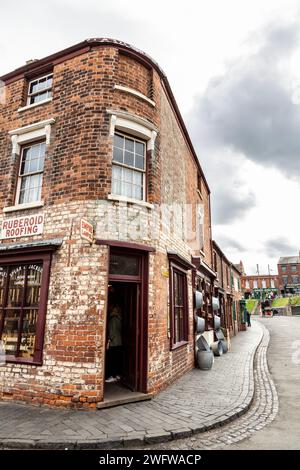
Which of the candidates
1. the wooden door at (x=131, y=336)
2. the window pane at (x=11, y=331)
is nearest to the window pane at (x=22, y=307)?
the window pane at (x=11, y=331)

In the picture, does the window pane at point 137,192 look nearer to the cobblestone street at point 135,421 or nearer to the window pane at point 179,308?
the window pane at point 179,308

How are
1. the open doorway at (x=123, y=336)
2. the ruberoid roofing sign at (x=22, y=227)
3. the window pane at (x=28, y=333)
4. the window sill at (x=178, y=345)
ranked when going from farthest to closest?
the window sill at (x=178, y=345), the ruberoid roofing sign at (x=22, y=227), the open doorway at (x=123, y=336), the window pane at (x=28, y=333)

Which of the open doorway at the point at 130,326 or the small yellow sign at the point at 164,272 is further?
the small yellow sign at the point at 164,272

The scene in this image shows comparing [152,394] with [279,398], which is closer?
[152,394]

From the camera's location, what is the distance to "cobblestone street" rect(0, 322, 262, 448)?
413 centimetres

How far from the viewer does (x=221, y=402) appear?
5.93 meters

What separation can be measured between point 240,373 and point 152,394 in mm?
3902

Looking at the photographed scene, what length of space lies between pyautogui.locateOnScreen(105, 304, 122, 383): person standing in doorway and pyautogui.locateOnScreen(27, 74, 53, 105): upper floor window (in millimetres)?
6338

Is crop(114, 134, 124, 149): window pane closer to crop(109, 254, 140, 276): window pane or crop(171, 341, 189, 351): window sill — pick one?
crop(109, 254, 140, 276): window pane

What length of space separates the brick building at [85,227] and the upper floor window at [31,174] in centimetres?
3

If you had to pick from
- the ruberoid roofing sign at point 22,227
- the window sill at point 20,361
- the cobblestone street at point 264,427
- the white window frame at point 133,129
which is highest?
the white window frame at point 133,129

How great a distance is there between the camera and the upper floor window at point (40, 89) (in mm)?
8164
